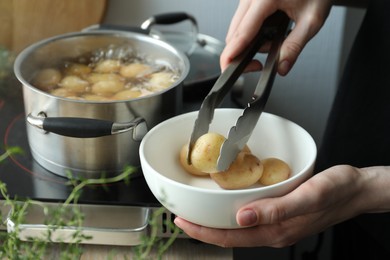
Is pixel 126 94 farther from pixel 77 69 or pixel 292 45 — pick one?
pixel 292 45

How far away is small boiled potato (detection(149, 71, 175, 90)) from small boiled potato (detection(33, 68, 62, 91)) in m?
0.15

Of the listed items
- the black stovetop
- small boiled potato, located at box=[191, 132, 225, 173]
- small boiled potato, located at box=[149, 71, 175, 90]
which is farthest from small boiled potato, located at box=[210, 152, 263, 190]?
small boiled potato, located at box=[149, 71, 175, 90]

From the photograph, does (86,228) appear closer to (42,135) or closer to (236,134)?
(42,135)

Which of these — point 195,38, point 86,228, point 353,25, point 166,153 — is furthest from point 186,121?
point 353,25

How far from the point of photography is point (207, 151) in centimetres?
74

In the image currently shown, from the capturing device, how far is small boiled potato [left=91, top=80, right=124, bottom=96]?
0.93 m

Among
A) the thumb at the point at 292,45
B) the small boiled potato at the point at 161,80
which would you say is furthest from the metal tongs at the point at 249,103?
the small boiled potato at the point at 161,80

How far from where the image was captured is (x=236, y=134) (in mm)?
725

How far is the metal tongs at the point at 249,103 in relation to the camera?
2.39 feet

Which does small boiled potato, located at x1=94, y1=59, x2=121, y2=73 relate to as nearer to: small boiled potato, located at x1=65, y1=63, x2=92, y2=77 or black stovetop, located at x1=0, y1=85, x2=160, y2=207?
small boiled potato, located at x1=65, y1=63, x2=92, y2=77

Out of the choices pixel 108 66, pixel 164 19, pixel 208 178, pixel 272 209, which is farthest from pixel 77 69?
pixel 272 209

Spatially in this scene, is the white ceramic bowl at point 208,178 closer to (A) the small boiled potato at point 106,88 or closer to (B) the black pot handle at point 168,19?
(A) the small boiled potato at point 106,88

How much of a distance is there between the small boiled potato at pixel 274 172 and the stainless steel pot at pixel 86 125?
17cm

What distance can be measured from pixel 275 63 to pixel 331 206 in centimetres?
21
